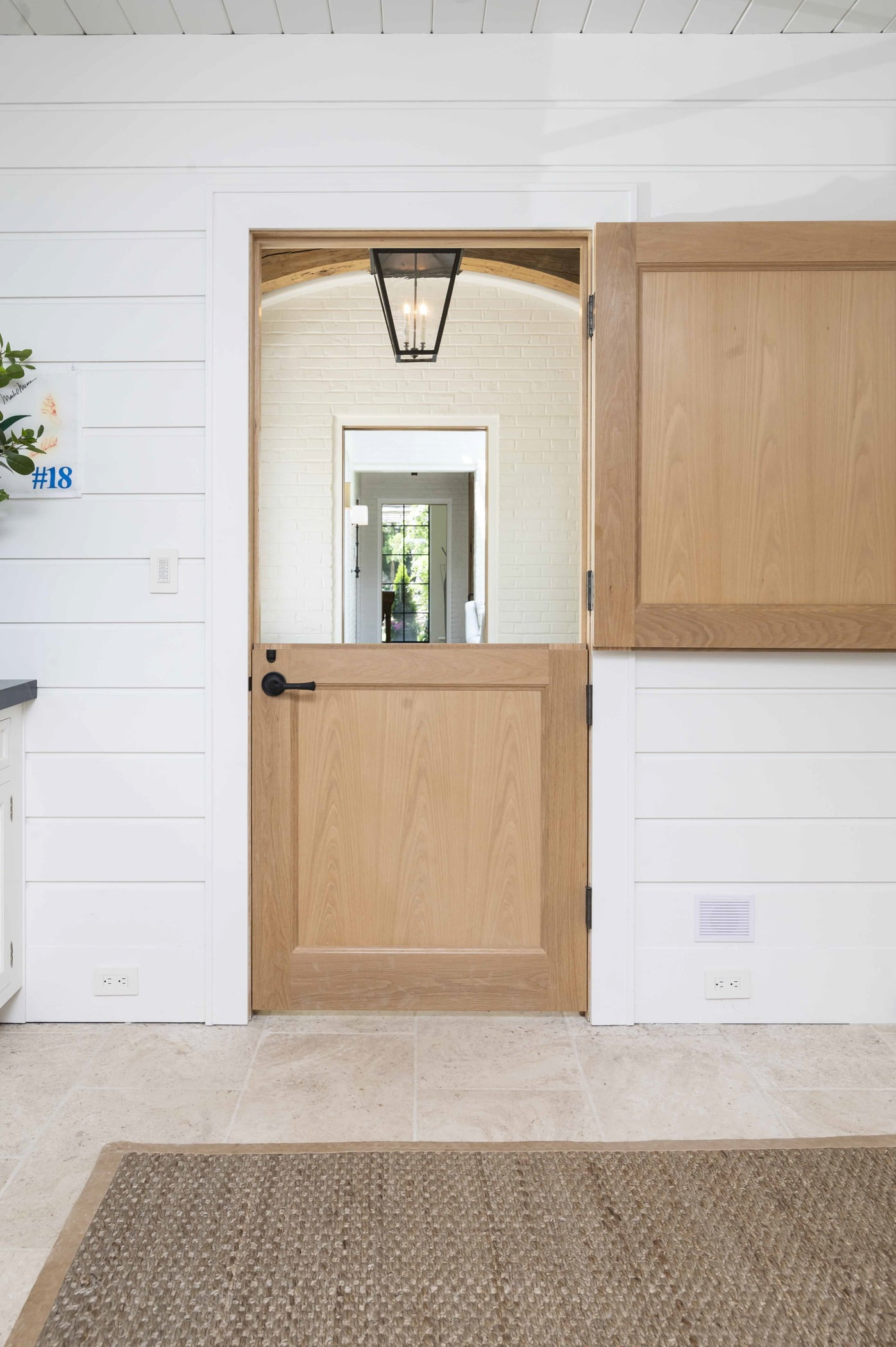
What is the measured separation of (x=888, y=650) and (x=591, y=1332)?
68.6 inches

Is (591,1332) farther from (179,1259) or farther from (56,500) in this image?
(56,500)

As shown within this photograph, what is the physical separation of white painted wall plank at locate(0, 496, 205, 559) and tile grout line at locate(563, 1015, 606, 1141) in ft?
5.40

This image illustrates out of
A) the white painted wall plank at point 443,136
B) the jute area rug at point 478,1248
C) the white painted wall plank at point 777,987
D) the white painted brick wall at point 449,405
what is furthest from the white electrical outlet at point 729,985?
the white painted wall plank at point 443,136

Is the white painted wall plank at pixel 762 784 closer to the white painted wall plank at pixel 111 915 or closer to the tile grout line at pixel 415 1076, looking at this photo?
the tile grout line at pixel 415 1076

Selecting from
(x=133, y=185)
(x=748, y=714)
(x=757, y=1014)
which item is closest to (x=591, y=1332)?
(x=757, y=1014)

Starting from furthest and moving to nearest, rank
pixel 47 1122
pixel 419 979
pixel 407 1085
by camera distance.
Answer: pixel 419 979, pixel 407 1085, pixel 47 1122

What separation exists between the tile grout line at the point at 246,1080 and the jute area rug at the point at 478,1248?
8 cm

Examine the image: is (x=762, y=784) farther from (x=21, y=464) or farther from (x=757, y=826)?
(x=21, y=464)

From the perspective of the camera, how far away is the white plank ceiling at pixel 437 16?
2.16m

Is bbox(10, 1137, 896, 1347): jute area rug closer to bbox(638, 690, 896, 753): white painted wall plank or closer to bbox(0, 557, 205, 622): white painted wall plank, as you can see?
bbox(638, 690, 896, 753): white painted wall plank

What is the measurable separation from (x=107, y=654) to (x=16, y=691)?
0.82ft

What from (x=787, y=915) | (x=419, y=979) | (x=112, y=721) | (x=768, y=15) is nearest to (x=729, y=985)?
(x=787, y=915)

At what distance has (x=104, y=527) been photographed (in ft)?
7.69

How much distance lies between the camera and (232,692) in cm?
237
